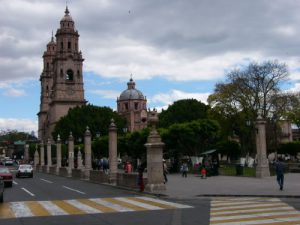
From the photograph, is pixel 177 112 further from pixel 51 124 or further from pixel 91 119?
pixel 51 124

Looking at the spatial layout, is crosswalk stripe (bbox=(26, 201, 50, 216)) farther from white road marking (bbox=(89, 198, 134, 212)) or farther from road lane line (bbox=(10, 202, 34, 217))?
white road marking (bbox=(89, 198, 134, 212))

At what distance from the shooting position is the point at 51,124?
130 metres

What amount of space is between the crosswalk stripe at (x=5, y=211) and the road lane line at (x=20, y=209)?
16cm

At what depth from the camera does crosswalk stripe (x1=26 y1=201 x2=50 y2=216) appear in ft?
52.3

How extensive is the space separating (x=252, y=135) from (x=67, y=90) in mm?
67049

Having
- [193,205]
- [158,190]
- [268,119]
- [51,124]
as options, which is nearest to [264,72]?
[268,119]

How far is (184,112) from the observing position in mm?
95062

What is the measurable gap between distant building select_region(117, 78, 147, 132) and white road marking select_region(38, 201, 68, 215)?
132m

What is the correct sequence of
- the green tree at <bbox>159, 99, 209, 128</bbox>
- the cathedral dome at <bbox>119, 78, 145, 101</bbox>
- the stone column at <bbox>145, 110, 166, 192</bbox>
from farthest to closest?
the cathedral dome at <bbox>119, 78, 145, 101</bbox>
the green tree at <bbox>159, 99, 209, 128</bbox>
the stone column at <bbox>145, 110, 166, 192</bbox>

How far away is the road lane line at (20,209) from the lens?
15.9m

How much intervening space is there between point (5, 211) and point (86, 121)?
3389 inches

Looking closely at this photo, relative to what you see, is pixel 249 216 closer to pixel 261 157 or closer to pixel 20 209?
pixel 20 209

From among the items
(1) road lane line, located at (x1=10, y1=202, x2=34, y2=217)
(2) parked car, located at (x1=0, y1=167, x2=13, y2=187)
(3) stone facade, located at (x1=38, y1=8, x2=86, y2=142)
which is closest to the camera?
(1) road lane line, located at (x1=10, y1=202, x2=34, y2=217)

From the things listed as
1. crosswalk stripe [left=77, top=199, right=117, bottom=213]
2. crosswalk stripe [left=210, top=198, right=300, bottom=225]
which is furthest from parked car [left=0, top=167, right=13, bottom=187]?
crosswalk stripe [left=210, top=198, right=300, bottom=225]
